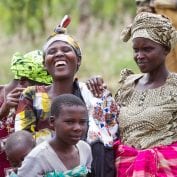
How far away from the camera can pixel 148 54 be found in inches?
224

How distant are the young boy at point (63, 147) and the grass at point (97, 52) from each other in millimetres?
8566

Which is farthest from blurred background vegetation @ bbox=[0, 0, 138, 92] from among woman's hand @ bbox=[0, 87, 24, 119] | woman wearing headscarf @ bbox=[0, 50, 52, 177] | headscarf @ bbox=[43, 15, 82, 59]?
headscarf @ bbox=[43, 15, 82, 59]

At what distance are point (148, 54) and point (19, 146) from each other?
1.00 meters

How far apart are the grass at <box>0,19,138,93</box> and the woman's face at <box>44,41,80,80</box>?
26.7ft

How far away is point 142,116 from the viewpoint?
5.66 m

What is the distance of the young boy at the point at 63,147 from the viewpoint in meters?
5.20

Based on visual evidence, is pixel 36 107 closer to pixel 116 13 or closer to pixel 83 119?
pixel 83 119

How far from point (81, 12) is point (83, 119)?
11227 mm

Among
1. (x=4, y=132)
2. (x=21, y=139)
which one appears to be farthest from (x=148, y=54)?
(x=4, y=132)

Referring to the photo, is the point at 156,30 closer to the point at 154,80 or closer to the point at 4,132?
the point at 154,80

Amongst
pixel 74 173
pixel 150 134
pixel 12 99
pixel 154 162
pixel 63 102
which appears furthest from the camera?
pixel 12 99

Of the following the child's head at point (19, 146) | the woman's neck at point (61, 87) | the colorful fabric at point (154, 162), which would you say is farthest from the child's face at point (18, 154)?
the colorful fabric at point (154, 162)

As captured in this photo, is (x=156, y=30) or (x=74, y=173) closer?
(x=74, y=173)

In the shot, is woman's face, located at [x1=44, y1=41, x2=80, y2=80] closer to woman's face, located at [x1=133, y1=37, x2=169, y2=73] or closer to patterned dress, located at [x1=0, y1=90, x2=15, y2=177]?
A: woman's face, located at [x1=133, y1=37, x2=169, y2=73]
